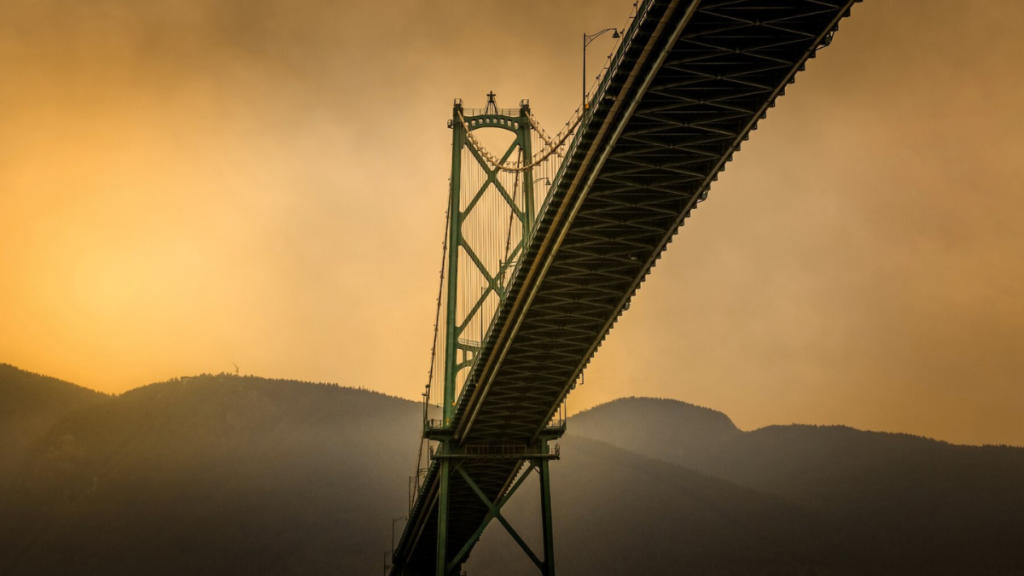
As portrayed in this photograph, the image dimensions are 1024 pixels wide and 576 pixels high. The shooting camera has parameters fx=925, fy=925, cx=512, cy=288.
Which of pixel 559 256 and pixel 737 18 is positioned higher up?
pixel 737 18

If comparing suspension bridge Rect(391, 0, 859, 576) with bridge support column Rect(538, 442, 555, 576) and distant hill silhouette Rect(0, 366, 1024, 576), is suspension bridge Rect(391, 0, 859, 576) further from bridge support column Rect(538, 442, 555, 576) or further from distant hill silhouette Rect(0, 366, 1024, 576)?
distant hill silhouette Rect(0, 366, 1024, 576)

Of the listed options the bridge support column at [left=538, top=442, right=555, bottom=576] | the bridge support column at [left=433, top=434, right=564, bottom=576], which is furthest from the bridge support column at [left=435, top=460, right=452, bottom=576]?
the bridge support column at [left=538, top=442, right=555, bottom=576]

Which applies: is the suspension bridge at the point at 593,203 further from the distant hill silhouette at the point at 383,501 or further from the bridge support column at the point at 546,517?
the distant hill silhouette at the point at 383,501

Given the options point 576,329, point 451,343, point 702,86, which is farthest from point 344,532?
point 702,86

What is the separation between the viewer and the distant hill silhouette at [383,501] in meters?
111

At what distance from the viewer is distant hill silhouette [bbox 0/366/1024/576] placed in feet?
365

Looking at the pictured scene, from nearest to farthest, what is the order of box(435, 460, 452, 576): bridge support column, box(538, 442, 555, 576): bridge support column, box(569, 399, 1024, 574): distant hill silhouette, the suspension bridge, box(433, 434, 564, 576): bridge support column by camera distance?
the suspension bridge, box(435, 460, 452, 576): bridge support column, box(433, 434, 564, 576): bridge support column, box(538, 442, 555, 576): bridge support column, box(569, 399, 1024, 574): distant hill silhouette

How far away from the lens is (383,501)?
12781 centimetres

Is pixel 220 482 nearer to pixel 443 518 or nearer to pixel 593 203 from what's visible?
pixel 443 518

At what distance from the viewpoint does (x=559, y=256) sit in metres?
25.9

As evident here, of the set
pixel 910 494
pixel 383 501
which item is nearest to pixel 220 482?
pixel 383 501

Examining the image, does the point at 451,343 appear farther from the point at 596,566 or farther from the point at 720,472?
the point at 720,472

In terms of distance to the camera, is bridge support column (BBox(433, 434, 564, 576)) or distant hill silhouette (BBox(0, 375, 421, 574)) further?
distant hill silhouette (BBox(0, 375, 421, 574))

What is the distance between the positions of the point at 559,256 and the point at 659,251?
2.79 metres
